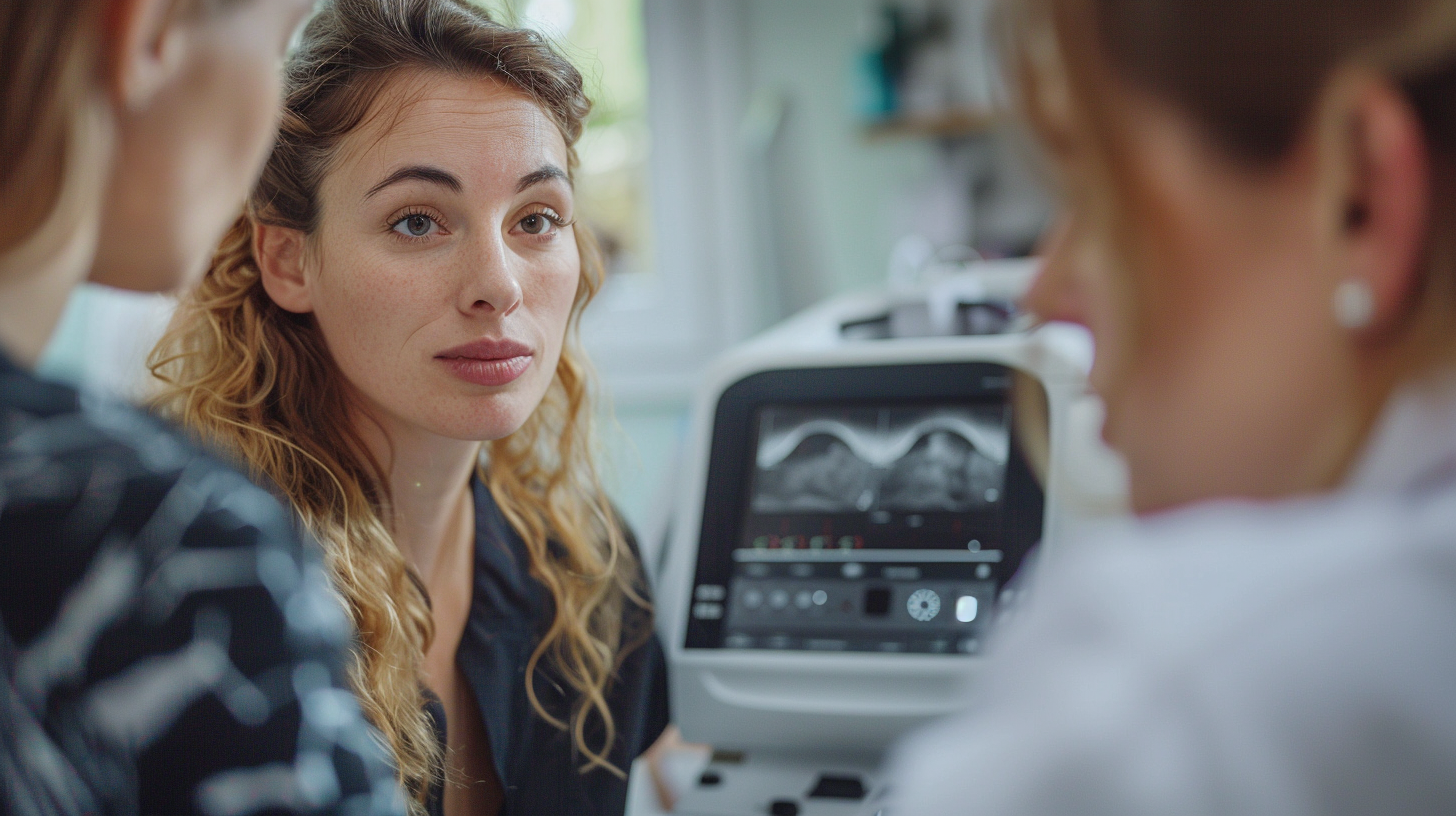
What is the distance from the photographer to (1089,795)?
0.37 meters

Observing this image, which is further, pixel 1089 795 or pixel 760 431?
pixel 760 431

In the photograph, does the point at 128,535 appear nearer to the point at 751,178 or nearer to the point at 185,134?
the point at 185,134

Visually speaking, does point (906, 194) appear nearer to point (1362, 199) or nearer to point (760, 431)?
point (760, 431)

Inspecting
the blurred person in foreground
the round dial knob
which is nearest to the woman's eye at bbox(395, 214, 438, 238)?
the blurred person in foreground

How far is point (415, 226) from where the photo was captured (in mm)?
954

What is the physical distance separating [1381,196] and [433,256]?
2.35 ft

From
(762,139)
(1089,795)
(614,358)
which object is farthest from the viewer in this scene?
(614,358)

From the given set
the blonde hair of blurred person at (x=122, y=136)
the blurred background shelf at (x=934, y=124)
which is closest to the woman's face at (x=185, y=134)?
the blonde hair of blurred person at (x=122, y=136)

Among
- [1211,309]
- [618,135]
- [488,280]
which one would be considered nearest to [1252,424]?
[1211,309]

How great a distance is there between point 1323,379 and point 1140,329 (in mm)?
62

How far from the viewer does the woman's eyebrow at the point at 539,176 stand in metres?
0.97

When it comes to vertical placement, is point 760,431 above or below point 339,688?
above

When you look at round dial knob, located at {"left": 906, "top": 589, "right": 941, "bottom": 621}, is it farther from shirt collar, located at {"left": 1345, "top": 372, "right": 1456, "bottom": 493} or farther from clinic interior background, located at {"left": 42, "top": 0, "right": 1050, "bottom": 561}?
clinic interior background, located at {"left": 42, "top": 0, "right": 1050, "bottom": 561}

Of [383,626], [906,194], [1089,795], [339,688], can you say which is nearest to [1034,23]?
[1089,795]
